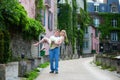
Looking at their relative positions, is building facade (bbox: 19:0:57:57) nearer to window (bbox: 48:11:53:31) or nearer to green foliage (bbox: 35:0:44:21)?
window (bbox: 48:11:53:31)

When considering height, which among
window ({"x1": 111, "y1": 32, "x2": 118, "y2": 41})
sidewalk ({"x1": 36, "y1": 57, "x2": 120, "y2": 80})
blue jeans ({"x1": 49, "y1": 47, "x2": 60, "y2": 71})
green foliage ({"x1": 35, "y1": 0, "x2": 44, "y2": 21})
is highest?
green foliage ({"x1": 35, "y1": 0, "x2": 44, "y2": 21})

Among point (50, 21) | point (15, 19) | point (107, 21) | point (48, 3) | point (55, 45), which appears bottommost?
point (55, 45)

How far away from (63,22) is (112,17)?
38266mm

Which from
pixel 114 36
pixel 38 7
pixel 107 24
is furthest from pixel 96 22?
pixel 38 7

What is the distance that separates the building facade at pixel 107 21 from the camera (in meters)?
94.6

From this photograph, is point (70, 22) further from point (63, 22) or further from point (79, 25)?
point (79, 25)

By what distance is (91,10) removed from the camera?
319ft

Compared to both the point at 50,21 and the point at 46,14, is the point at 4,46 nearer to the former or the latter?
the point at 46,14

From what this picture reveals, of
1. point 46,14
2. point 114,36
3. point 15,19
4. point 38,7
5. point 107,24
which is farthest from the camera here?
point 114,36

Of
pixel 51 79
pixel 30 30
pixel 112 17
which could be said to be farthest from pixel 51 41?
pixel 112 17

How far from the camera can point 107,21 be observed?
94250 millimetres

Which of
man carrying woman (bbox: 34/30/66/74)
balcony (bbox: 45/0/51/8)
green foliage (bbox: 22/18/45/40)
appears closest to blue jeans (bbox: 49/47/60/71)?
man carrying woman (bbox: 34/30/66/74)

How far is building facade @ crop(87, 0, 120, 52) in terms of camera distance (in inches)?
3725

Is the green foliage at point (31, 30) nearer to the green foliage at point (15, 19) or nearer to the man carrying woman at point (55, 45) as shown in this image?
the green foliage at point (15, 19)
